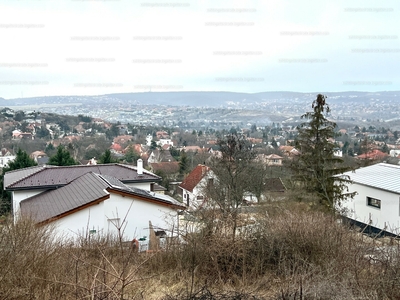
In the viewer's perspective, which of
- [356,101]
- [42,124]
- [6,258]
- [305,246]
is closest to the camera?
[6,258]

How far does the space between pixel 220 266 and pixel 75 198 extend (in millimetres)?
5955

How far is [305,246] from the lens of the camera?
17.1 feet

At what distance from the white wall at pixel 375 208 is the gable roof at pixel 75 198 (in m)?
7.73

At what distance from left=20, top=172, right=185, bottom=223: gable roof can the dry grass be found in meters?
3.75

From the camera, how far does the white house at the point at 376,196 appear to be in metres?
13.1

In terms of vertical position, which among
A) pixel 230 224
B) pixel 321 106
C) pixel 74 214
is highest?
pixel 321 106

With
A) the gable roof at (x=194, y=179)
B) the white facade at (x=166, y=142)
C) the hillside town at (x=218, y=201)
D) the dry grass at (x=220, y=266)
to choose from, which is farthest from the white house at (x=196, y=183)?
the white facade at (x=166, y=142)

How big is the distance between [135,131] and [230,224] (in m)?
63.4

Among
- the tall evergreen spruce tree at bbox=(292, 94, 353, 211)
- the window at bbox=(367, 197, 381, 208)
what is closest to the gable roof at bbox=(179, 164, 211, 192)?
the tall evergreen spruce tree at bbox=(292, 94, 353, 211)

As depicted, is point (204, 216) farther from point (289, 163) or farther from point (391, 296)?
point (289, 163)

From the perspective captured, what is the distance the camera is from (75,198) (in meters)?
9.72

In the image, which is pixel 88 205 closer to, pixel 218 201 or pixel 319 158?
pixel 218 201

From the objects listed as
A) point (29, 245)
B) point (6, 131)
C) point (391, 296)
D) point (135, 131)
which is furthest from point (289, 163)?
point (135, 131)

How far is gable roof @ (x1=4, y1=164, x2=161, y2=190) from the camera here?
1223cm
